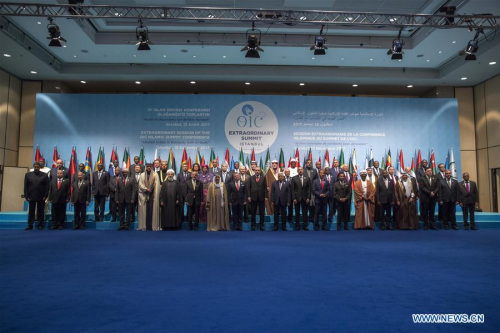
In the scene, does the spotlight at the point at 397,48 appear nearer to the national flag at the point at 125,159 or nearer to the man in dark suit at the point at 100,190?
the man in dark suit at the point at 100,190

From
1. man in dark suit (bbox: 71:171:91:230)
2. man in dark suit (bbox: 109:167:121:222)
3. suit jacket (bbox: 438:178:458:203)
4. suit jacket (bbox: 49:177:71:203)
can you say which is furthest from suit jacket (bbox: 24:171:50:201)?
suit jacket (bbox: 438:178:458:203)

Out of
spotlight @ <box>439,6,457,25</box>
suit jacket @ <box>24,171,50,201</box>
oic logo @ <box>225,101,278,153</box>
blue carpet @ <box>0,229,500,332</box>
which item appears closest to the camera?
blue carpet @ <box>0,229,500,332</box>

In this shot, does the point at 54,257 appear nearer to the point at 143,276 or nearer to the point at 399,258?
the point at 143,276

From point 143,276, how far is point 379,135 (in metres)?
9.87

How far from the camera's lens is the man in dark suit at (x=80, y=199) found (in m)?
7.68

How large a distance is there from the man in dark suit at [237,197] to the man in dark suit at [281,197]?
658mm

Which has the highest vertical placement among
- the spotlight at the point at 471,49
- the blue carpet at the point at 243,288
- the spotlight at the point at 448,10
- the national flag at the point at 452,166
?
the spotlight at the point at 448,10

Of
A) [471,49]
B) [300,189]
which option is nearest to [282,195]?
[300,189]

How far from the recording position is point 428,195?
8141 mm

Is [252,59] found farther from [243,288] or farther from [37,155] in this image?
[243,288]

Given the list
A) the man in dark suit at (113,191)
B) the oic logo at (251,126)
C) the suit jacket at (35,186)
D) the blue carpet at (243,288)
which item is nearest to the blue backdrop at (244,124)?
the oic logo at (251,126)

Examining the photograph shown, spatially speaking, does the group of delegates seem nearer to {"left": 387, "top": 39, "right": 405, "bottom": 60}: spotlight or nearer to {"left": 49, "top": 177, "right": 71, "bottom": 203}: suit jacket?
{"left": 49, "top": 177, "right": 71, "bottom": 203}: suit jacket

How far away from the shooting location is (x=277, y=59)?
1042 centimetres

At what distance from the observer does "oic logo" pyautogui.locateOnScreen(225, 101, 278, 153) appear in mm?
11312
